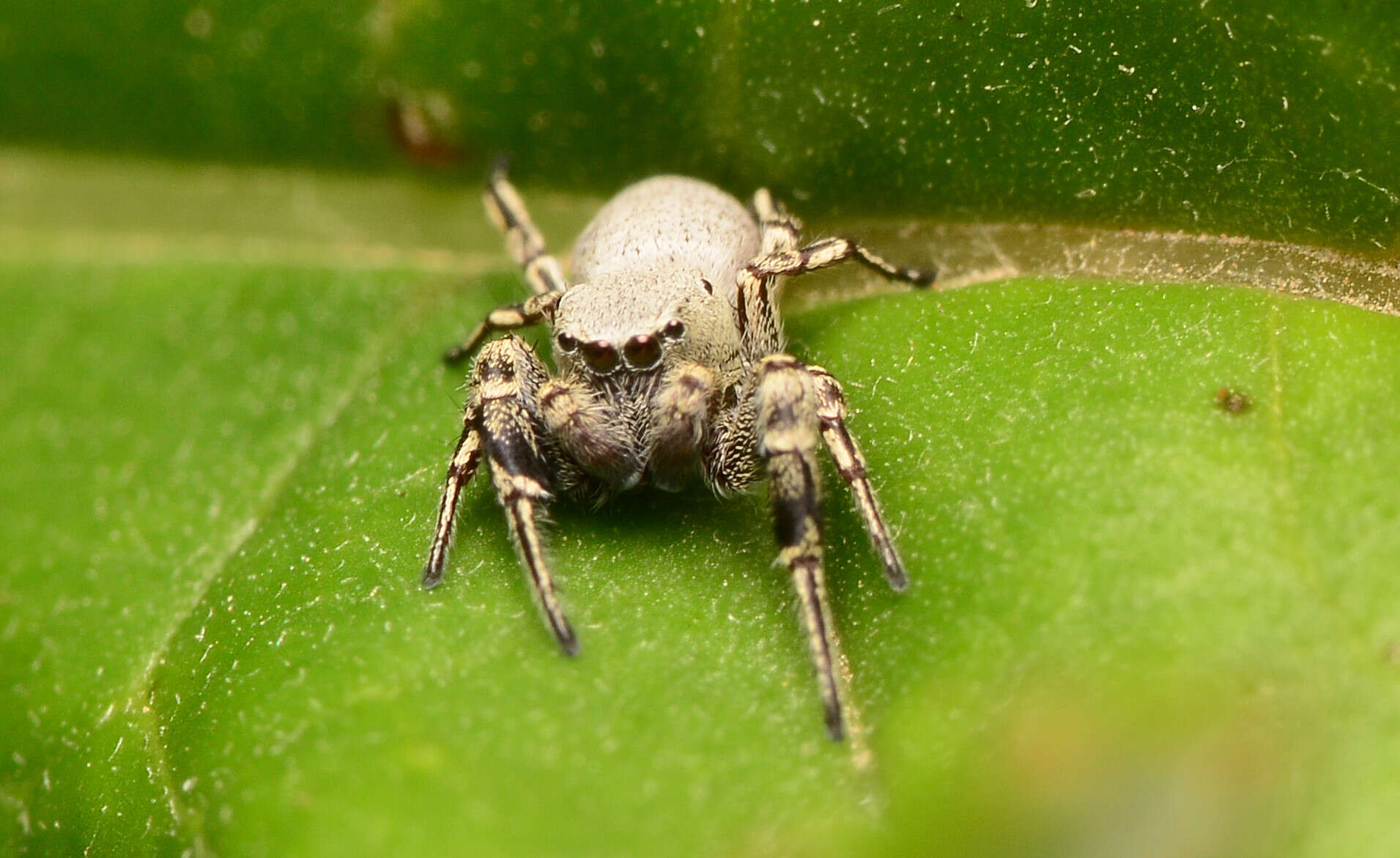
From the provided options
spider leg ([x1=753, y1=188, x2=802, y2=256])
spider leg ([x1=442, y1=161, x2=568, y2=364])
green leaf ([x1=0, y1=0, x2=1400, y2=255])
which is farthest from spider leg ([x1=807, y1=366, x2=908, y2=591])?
spider leg ([x1=442, y1=161, x2=568, y2=364])

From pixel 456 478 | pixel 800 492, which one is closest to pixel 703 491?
pixel 800 492

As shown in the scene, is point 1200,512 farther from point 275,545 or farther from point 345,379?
point 345,379

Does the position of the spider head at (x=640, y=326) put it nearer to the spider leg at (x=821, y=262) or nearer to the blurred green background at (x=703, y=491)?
the spider leg at (x=821, y=262)

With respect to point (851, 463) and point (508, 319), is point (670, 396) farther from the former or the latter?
point (508, 319)

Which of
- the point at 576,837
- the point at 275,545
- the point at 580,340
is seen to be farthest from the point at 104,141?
the point at 576,837

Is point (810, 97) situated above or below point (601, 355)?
above

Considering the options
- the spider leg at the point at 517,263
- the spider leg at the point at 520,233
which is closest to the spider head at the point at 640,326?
the spider leg at the point at 517,263

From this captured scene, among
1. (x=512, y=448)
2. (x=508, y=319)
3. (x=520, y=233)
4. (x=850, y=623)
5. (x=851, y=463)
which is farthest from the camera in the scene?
(x=520, y=233)
